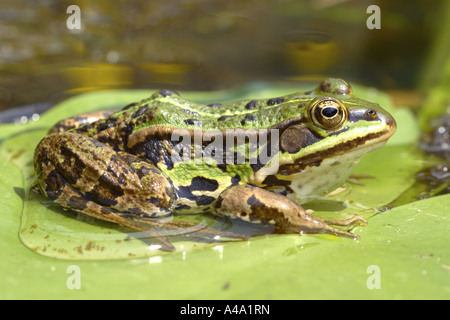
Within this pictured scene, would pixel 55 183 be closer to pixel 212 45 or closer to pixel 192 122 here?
pixel 192 122

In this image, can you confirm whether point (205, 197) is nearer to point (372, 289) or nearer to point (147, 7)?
point (372, 289)

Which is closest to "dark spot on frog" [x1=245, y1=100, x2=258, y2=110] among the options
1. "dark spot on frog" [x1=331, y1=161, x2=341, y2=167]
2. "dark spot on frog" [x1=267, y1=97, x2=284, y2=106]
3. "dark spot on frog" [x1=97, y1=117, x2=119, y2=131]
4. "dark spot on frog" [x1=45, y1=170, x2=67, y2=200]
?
"dark spot on frog" [x1=267, y1=97, x2=284, y2=106]

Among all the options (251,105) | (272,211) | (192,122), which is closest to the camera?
(272,211)

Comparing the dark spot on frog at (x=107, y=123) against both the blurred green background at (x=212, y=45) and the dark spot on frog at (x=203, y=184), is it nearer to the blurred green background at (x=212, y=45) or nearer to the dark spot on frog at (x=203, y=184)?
the dark spot on frog at (x=203, y=184)

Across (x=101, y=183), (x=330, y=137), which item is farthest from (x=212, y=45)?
(x=101, y=183)

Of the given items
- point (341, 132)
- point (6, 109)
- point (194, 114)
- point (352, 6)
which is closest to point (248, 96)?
point (194, 114)
